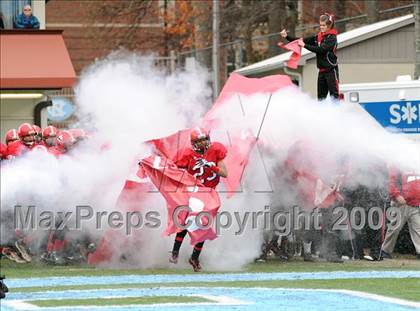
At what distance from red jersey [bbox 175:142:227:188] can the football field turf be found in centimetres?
119

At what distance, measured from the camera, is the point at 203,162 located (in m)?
15.1

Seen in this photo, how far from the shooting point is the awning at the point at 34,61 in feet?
84.4

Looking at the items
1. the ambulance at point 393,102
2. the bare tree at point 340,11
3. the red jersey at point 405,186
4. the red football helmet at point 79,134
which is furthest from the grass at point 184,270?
the bare tree at point 340,11

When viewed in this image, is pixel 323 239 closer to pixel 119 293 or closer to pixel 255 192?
pixel 255 192

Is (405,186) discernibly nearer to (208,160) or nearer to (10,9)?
(208,160)

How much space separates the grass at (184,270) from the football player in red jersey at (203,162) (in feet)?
1.56

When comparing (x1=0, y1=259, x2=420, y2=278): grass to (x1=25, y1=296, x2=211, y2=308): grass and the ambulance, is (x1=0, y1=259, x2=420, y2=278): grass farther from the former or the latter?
(x1=25, y1=296, x2=211, y2=308): grass

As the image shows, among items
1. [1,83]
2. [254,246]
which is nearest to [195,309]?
[254,246]

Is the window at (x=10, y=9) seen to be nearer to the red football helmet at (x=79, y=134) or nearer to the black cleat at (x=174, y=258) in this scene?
the red football helmet at (x=79, y=134)

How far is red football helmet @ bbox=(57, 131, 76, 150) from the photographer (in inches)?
654

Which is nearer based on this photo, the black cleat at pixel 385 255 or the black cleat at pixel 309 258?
the black cleat at pixel 309 258

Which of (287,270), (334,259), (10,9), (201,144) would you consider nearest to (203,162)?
(201,144)

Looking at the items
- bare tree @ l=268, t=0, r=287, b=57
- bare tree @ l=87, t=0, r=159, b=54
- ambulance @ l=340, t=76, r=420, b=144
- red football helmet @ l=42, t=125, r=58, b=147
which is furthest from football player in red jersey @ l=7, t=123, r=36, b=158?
bare tree @ l=87, t=0, r=159, b=54

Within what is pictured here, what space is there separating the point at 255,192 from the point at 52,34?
39.0 ft
